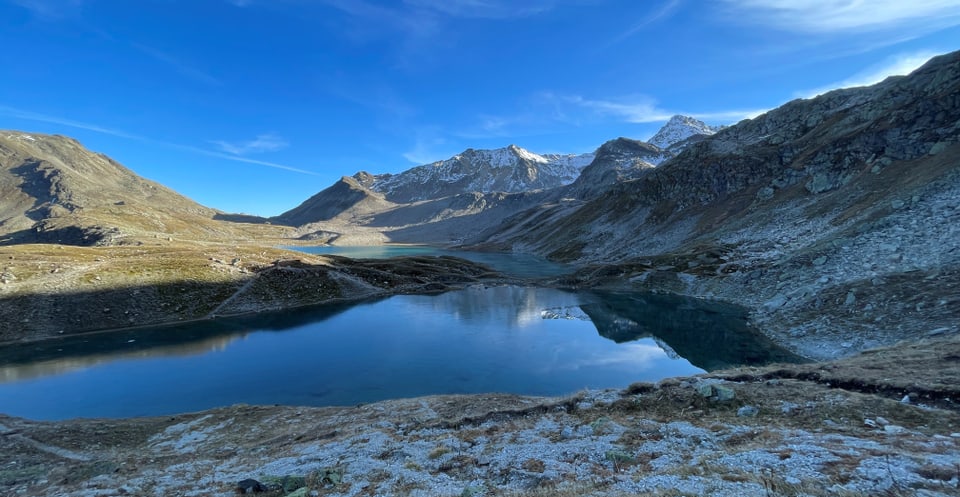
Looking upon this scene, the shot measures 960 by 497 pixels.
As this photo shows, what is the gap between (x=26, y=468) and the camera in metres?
21.3

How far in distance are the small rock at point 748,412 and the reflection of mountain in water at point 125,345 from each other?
5685 centimetres

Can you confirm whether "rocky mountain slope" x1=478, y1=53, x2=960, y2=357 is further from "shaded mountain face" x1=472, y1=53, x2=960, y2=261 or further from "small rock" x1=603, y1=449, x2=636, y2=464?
"small rock" x1=603, y1=449, x2=636, y2=464

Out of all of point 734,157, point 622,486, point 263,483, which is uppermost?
point 734,157

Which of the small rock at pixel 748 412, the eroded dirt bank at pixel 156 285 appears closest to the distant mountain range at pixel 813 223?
the small rock at pixel 748 412

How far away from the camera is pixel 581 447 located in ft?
53.5

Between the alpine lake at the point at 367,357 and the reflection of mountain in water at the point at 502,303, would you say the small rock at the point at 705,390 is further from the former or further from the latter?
the reflection of mountain in water at the point at 502,303

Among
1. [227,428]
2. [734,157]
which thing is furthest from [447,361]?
[734,157]

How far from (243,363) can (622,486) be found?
4704 centimetres

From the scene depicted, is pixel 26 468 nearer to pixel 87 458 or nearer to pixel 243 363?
pixel 87 458

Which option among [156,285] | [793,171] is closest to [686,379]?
[156,285]

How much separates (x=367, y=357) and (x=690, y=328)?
43.2 meters

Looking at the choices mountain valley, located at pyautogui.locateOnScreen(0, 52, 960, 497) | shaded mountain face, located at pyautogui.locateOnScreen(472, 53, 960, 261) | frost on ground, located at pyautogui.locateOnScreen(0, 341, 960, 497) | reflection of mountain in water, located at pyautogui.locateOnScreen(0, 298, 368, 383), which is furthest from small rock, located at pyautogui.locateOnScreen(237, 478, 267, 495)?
shaded mountain face, located at pyautogui.locateOnScreen(472, 53, 960, 261)

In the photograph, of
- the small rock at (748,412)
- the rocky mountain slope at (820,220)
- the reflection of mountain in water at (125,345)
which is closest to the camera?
the small rock at (748,412)

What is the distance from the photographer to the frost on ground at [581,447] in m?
11.2
